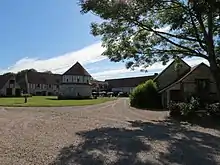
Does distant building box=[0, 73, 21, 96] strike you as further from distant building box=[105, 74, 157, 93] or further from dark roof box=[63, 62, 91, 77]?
distant building box=[105, 74, 157, 93]

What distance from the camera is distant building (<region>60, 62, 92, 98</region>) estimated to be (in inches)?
3287

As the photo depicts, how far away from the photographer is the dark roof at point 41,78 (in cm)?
11134

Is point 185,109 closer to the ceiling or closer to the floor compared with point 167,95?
closer to the floor

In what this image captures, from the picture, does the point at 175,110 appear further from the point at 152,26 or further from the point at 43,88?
the point at 43,88

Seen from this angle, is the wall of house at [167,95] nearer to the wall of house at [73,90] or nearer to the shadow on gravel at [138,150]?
the shadow on gravel at [138,150]

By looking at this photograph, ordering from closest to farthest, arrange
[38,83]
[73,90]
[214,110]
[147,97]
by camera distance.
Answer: [214,110] → [147,97] → [73,90] → [38,83]

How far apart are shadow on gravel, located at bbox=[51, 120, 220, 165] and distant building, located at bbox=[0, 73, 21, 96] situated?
83.7 meters

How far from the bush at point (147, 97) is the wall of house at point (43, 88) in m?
68.3

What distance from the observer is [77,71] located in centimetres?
8694

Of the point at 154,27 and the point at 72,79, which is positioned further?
the point at 72,79

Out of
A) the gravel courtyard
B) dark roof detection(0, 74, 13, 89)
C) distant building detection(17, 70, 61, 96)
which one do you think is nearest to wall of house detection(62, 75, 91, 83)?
dark roof detection(0, 74, 13, 89)

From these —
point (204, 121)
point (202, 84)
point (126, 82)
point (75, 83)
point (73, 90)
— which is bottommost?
point (204, 121)

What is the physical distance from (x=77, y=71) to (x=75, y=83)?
401 cm

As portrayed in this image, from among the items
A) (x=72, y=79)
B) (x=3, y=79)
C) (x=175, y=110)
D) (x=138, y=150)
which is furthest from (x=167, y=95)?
(x=3, y=79)
